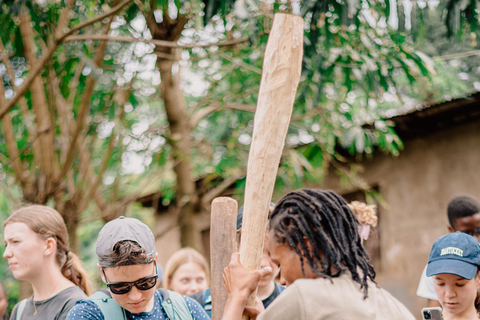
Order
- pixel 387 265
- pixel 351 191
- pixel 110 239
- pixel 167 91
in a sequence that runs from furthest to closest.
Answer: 1. pixel 351 191
2. pixel 387 265
3. pixel 167 91
4. pixel 110 239

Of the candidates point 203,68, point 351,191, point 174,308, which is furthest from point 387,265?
point 174,308

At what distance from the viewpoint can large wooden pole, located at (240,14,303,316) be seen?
256 centimetres

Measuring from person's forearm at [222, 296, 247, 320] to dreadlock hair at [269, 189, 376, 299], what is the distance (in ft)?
→ 1.06

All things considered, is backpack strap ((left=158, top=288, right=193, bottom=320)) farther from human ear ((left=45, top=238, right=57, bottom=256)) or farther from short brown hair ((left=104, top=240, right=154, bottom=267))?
human ear ((left=45, top=238, right=57, bottom=256))

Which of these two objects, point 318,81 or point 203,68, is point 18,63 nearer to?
point 203,68

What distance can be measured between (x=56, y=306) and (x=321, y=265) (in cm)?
174

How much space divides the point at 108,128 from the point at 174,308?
520 centimetres

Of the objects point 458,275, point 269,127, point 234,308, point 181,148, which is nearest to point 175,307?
point 234,308

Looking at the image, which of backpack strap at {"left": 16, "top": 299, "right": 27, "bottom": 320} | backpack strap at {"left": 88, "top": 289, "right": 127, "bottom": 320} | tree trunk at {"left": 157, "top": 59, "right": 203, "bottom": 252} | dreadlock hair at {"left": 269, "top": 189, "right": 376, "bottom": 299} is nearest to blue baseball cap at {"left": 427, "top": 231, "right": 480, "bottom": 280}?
dreadlock hair at {"left": 269, "top": 189, "right": 376, "bottom": 299}

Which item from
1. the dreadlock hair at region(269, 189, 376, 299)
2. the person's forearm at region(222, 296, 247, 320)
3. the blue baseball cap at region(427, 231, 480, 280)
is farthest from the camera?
the blue baseball cap at region(427, 231, 480, 280)

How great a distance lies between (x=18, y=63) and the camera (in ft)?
22.5

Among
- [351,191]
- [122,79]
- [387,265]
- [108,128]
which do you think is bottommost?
[387,265]

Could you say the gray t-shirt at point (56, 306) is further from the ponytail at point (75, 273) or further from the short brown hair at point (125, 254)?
the short brown hair at point (125, 254)

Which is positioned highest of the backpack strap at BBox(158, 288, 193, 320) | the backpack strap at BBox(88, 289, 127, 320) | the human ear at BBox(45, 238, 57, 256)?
the human ear at BBox(45, 238, 57, 256)
